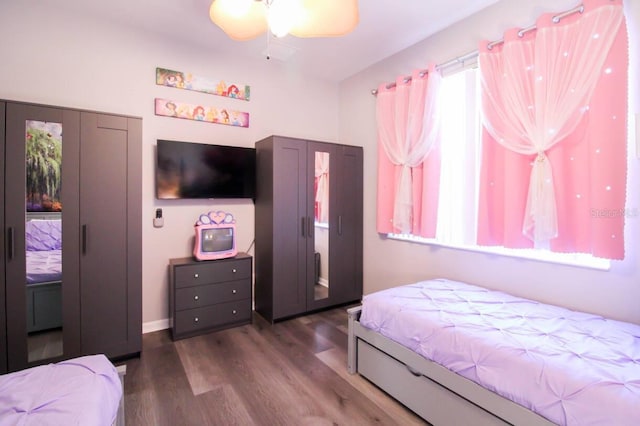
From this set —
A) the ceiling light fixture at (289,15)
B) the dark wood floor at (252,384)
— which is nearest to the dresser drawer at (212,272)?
the dark wood floor at (252,384)

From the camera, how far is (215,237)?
309 cm

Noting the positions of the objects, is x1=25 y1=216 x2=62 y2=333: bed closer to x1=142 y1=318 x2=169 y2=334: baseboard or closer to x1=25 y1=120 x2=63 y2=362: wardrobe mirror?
x1=25 y1=120 x2=63 y2=362: wardrobe mirror

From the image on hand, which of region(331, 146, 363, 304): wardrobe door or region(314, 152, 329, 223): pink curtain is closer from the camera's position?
region(314, 152, 329, 223): pink curtain

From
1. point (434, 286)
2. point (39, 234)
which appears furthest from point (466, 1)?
point (39, 234)

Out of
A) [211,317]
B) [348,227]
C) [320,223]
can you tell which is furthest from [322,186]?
[211,317]

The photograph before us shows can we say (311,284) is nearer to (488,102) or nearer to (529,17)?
(488,102)

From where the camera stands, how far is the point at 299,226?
329 centimetres

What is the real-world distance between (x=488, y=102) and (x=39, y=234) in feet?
10.9

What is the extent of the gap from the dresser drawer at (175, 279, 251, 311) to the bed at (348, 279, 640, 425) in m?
1.31

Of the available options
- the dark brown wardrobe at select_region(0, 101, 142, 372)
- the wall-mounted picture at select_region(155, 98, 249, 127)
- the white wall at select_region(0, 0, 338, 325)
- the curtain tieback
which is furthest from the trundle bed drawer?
the wall-mounted picture at select_region(155, 98, 249, 127)

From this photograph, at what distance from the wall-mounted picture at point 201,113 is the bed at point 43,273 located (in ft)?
4.46

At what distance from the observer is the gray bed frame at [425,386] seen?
1444 millimetres

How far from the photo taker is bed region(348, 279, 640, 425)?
1.22 metres

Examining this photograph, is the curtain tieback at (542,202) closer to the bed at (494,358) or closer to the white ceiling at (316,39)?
the bed at (494,358)
